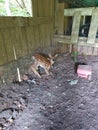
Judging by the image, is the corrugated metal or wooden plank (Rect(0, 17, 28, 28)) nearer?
wooden plank (Rect(0, 17, 28, 28))

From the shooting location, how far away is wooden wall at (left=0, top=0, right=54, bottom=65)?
2119 mm

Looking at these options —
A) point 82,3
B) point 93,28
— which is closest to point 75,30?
point 93,28

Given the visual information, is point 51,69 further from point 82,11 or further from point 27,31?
point 82,11

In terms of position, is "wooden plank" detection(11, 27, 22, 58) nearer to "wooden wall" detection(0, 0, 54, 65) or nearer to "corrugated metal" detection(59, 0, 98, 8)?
"wooden wall" detection(0, 0, 54, 65)

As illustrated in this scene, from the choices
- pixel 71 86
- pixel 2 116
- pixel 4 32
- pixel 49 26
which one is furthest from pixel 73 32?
pixel 2 116

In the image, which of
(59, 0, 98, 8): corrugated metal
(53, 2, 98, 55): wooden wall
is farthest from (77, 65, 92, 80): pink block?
(59, 0, 98, 8): corrugated metal

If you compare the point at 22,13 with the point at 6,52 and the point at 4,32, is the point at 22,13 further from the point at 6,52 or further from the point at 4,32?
the point at 6,52

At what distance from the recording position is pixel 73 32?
3.39 metres

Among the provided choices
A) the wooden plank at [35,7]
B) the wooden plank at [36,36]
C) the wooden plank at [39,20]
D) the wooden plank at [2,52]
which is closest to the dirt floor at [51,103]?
the wooden plank at [2,52]

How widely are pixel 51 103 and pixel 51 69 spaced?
1055 mm

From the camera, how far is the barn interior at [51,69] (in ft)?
5.68

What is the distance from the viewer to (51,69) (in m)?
2.94

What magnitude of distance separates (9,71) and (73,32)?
1944mm

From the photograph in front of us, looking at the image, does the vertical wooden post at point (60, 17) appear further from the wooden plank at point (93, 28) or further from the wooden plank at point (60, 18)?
the wooden plank at point (93, 28)
